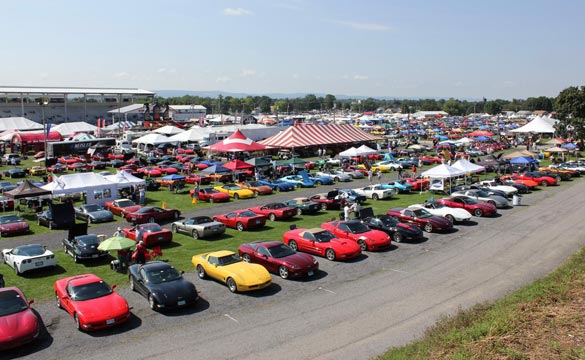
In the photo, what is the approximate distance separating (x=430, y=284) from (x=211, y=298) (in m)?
7.26

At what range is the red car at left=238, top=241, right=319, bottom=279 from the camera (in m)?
17.2

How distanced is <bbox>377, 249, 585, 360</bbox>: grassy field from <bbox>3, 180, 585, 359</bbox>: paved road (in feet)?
5.08

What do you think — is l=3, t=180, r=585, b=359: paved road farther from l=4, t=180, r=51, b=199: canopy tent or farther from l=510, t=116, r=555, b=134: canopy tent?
l=510, t=116, r=555, b=134: canopy tent

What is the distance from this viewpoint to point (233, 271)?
53.3 feet

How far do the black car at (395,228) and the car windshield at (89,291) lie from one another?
1286cm

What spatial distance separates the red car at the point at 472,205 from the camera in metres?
27.0

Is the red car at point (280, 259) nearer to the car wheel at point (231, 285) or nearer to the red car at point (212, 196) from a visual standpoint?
the car wheel at point (231, 285)

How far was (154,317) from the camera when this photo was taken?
14047 mm

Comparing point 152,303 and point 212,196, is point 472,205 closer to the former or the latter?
point 212,196

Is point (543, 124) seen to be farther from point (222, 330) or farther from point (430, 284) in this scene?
point (222, 330)

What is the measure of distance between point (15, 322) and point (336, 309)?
27.9 ft

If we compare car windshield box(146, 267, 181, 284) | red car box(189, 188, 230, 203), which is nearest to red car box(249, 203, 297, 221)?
red car box(189, 188, 230, 203)

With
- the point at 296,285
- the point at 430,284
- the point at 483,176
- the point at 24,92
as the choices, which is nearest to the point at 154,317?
the point at 296,285

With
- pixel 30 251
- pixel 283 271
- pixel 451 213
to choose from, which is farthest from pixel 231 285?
pixel 451 213
